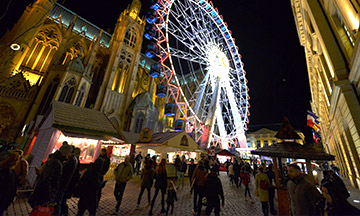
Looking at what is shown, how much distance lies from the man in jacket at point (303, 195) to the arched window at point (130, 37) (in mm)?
33056

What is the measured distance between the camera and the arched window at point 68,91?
2031 cm

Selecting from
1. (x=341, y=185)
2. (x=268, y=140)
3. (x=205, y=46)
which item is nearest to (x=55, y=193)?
(x=341, y=185)

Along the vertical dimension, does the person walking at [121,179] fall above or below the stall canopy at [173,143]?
below

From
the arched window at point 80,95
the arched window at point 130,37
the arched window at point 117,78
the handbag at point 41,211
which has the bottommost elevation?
the handbag at point 41,211

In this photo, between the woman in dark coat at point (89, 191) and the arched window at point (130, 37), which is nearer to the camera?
the woman in dark coat at point (89, 191)

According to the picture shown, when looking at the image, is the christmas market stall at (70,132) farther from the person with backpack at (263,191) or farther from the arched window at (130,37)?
the arched window at (130,37)

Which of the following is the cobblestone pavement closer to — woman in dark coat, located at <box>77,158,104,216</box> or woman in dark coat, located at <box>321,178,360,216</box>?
woman in dark coat, located at <box>77,158,104,216</box>

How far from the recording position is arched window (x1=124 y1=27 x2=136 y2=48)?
3025cm

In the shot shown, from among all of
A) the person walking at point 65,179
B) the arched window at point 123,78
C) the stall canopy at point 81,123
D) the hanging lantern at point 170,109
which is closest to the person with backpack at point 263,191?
the person walking at point 65,179

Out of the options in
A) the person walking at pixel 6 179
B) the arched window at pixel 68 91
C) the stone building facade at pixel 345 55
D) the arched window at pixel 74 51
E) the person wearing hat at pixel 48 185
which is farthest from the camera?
the arched window at pixel 74 51

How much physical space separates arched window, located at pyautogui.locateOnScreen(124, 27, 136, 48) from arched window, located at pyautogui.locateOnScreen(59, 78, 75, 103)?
1378 centimetres

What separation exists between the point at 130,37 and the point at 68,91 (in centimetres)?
1680

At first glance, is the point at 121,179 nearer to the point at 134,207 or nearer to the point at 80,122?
the point at 134,207

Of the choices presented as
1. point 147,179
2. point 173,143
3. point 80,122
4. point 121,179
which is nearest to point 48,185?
point 121,179
